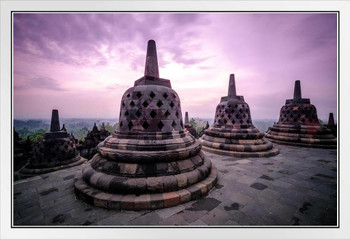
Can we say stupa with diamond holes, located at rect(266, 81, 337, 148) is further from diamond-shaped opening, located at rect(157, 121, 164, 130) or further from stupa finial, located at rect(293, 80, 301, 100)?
diamond-shaped opening, located at rect(157, 121, 164, 130)

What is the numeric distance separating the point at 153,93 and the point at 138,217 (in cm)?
300

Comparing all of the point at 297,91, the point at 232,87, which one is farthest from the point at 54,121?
the point at 297,91

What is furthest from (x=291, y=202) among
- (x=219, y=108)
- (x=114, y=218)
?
(x=219, y=108)

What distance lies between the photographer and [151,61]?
4.49 meters

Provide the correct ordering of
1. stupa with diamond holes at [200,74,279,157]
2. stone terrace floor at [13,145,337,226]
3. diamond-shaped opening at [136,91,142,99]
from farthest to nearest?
stupa with diamond holes at [200,74,279,157] < diamond-shaped opening at [136,91,142,99] < stone terrace floor at [13,145,337,226]

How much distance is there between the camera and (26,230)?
2432 millimetres

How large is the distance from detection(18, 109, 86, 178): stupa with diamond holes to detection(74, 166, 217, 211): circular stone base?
307 centimetres

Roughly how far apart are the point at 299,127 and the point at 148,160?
11.0m

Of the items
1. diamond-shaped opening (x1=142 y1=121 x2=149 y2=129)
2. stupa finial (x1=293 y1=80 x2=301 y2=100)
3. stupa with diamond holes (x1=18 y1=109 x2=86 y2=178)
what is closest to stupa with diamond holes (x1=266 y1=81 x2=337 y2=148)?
stupa finial (x1=293 y1=80 x2=301 y2=100)

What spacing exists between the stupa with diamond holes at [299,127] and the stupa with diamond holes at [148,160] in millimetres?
8456

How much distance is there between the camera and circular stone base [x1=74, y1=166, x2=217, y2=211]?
267 centimetres

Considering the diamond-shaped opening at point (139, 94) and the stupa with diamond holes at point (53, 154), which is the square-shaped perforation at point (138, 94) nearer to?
the diamond-shaped opening at point (139, 94)

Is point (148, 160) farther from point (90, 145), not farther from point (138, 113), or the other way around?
point (90, 145)

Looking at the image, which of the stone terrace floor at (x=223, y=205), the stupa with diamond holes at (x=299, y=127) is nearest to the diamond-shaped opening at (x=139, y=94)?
the stone terrace floor at (x=223, y=205)
